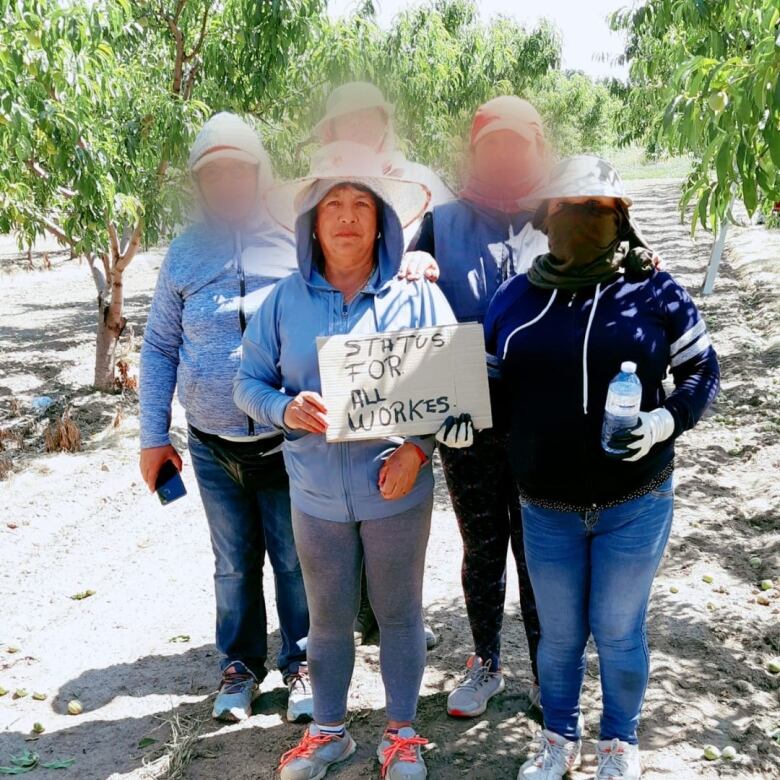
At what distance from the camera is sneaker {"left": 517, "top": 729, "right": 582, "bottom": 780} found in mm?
2721

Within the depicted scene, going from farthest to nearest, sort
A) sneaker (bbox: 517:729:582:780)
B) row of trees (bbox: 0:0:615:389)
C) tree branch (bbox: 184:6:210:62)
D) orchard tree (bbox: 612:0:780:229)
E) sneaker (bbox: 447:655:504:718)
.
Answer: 1. tree branch (bbox: 184:6:210:62)
2. row of trees (bbox: 0:0:615:389)
3. sneaker (bbox: 447:655:504:718)
4. sneaker (bbox: 517:729:582:780)
5. orchard tree (bbox: 612:0:780:229)

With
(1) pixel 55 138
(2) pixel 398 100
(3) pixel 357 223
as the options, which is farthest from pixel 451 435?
(2) pixel 398 100

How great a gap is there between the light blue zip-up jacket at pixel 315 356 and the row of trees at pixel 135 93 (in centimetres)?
246

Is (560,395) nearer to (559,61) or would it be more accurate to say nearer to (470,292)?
(470,292)

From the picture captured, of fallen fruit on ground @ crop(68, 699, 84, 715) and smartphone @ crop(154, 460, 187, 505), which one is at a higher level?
smartphone @ crop(154, 460, 187, 505)

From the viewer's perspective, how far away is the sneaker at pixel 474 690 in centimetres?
317

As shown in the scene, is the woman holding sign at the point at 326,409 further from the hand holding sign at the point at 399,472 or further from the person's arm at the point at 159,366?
the person's arm at the point at 159,366

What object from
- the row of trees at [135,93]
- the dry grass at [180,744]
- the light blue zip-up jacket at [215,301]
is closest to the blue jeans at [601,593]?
the light blue zip-up jacket at [215,301]

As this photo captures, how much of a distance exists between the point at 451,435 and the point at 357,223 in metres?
0.65

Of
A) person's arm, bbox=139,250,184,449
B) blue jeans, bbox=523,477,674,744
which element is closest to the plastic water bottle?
blue jeans, bbox=523,477,674,744

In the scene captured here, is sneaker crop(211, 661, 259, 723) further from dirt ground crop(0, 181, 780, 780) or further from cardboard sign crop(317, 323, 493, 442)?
cardboard sign crop(317, 323, 493, 442)

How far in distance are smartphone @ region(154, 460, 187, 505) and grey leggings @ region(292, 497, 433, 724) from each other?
0.71 meters

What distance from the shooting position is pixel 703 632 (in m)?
3.80

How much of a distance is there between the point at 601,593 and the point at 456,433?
0.64 meters
